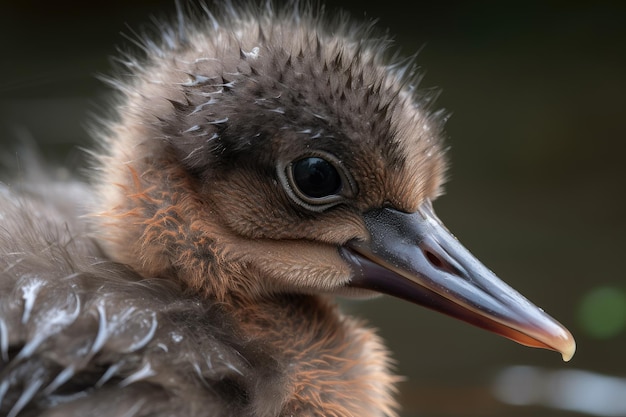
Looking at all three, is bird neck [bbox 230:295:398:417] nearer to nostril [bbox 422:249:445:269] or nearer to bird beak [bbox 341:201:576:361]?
bird beak [bbox 341:201:576:361]

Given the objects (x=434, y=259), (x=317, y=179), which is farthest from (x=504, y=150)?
(x=317, y=179)

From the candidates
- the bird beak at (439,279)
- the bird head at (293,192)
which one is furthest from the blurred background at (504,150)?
the bird beak at (439,279)

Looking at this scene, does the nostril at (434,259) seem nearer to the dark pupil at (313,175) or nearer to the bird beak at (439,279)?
the bird beak at (439,279)

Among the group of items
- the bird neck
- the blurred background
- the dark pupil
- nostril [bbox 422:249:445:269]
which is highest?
the blurred background

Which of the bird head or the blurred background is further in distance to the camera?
the blurred background

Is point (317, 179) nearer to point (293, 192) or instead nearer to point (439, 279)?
point (293, 192)

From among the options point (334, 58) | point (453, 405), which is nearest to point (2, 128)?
point (453, 405)

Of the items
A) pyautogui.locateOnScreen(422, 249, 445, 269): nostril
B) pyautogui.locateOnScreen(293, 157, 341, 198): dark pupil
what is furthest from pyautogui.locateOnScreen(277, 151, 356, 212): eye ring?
pyautogui.locateOnScreen(422, 249, 445, 269): nostril

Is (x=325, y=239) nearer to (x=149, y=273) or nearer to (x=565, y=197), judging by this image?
(x=149, y=273)
